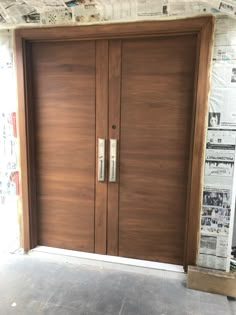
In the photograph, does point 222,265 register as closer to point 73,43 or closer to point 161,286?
point 161,286

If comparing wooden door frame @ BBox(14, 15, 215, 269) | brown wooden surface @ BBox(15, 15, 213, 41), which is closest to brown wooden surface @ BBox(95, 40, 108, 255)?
wooden door frame @ BBox(14, 15, 215, 269)

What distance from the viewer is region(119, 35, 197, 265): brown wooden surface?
2.14 m

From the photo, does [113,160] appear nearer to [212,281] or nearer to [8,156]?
[8,156]

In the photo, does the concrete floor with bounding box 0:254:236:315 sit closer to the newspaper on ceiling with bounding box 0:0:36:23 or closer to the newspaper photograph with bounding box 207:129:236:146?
the newspaper photograph with bounding box 207:129:236:146

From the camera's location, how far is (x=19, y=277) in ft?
7.29

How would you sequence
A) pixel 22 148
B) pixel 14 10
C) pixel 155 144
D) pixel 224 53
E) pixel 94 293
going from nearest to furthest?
pixel 224 53 < pixel 94 293 < pixel 14 10 < pixel 155 144 < pixel 22 148

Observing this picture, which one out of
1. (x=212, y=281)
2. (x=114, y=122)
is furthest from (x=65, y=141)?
(x=212, y=281)

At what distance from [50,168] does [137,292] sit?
4.14ft

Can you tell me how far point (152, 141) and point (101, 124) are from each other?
446 millimetres

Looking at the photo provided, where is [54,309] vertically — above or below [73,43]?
below

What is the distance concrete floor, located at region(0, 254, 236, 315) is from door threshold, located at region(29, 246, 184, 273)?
7 centimetres

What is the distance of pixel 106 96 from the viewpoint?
2.28 metres

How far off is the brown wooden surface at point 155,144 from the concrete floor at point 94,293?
0.94 ft

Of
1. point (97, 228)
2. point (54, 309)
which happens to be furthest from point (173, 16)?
point (54, 309)
